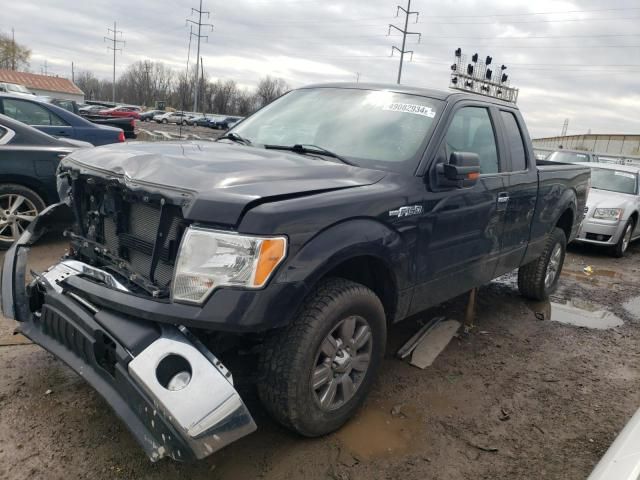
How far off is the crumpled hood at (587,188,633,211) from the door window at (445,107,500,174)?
212 inches

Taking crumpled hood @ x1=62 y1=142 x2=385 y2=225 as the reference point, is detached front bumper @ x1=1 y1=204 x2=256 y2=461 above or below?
below

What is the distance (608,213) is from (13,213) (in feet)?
28.1

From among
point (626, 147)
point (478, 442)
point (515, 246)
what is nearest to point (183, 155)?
Result: point (478, 442)

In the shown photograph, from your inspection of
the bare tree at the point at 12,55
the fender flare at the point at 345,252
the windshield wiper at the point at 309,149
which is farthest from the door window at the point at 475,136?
the bare tree at the point at 12,55

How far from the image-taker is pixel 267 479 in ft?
8.07

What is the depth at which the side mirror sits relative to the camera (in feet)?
10.3

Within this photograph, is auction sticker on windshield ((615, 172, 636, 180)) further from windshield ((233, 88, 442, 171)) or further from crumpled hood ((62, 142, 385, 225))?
crumpled hood ((62, 142, 385, 225))

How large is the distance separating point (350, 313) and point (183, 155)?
1.24 meters

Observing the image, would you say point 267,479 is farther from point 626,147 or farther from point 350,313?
point 626,147

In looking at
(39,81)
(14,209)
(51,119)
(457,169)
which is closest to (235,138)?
(457,169)

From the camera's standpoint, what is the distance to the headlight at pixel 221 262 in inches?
86.2

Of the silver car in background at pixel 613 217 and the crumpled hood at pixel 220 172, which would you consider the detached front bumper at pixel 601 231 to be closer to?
the silver car in background at pixel 613 217

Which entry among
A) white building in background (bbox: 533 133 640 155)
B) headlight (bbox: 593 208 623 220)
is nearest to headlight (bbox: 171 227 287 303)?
headlight (bbox: 593 208 623 220)

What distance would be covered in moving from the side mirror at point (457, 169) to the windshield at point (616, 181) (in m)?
7.55
